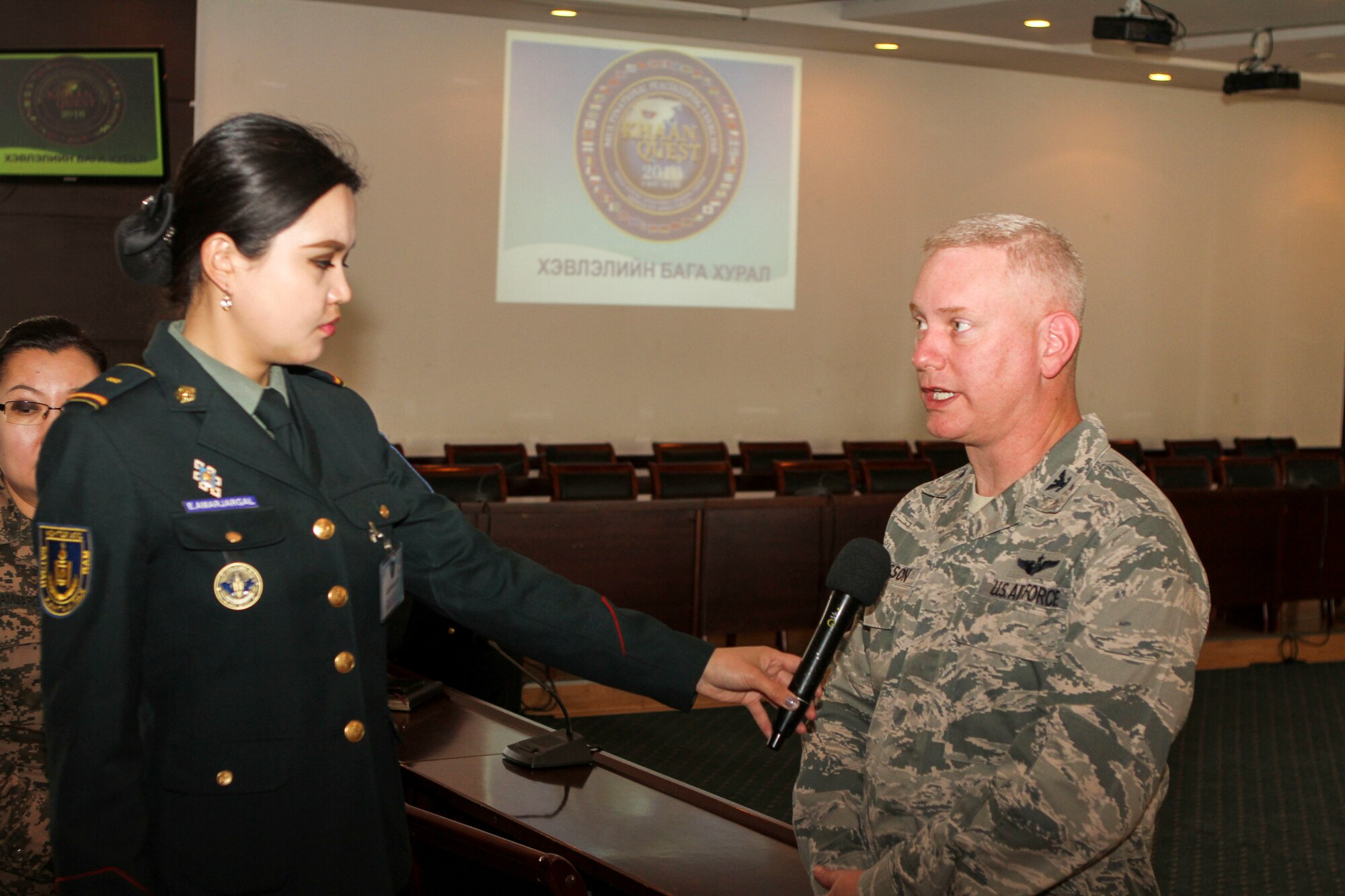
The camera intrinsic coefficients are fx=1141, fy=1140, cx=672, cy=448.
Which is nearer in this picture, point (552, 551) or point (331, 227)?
point (331, 227)

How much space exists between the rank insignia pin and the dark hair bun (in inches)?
9.6

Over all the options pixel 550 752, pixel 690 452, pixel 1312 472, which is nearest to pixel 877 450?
pixel 690 452

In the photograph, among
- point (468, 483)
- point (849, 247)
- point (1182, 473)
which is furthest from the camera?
point (849, 247)

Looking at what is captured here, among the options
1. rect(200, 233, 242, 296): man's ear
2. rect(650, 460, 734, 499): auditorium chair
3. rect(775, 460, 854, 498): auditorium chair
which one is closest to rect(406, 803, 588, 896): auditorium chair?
rect(200, 233, 242, 296): man's ear

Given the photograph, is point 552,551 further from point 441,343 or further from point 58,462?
point 58,462

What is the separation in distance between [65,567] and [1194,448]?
30.1ft

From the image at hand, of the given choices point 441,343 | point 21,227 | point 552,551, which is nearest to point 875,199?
point 441,343

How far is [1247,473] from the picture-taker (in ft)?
23.4

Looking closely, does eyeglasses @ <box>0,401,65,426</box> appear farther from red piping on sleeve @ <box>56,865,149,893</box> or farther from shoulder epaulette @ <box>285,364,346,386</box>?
red piping on sleeve @ <box>56,865,149,893</box>

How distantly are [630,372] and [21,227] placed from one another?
163 inches

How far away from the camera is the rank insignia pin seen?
1326mm

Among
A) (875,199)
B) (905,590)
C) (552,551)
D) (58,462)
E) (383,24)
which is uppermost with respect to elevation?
(383,24)

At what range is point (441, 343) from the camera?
813 cm

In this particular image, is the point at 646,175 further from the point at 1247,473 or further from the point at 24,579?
the point at 24,579
